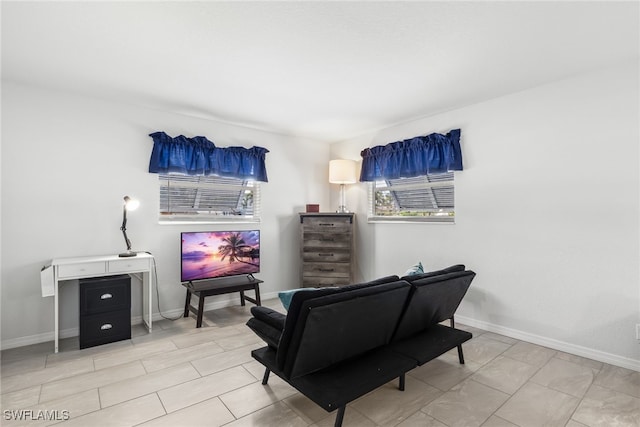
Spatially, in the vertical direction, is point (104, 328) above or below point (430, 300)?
below

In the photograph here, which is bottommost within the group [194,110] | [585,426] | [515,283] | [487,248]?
[585,426]

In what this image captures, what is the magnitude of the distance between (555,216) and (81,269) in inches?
178

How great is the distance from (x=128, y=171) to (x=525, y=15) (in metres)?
3.95

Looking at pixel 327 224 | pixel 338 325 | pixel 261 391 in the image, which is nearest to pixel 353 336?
pixel 338 325

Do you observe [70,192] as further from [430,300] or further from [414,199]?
[414,199]

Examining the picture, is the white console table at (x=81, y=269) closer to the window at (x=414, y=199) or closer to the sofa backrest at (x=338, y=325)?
the sofa backrest at (x=338, y=325)

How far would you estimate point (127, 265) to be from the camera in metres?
3.30

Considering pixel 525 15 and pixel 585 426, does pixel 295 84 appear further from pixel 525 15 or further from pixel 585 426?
pixel 585 426

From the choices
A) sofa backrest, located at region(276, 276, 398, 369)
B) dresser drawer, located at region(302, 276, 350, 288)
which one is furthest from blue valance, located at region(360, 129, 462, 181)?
sofa backrest, located at region(276, 276, 398, 369)

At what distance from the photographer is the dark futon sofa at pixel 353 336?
1.80m

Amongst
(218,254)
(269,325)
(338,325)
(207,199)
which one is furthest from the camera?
(207,199)

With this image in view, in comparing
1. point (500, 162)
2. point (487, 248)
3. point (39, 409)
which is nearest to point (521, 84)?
point (500, 162)

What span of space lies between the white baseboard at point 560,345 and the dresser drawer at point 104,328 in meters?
3.68

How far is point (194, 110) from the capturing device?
12.8ft
